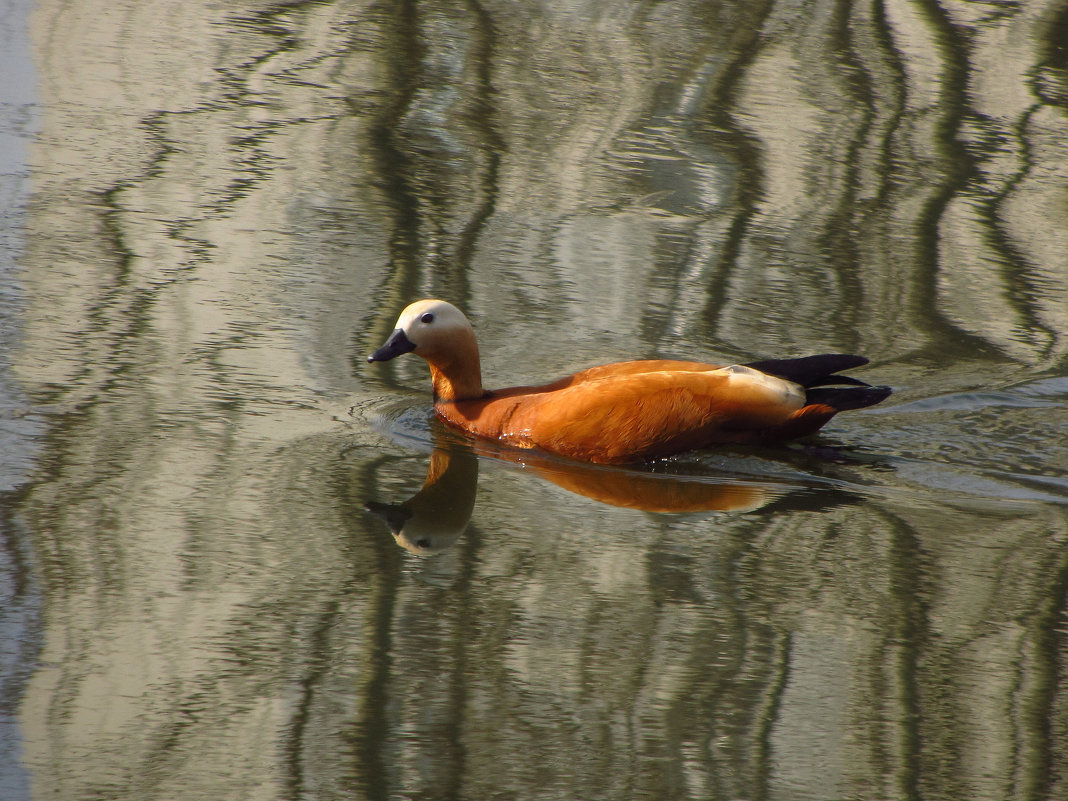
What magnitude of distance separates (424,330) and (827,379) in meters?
1.80

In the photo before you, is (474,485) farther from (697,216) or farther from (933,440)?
(697,216)

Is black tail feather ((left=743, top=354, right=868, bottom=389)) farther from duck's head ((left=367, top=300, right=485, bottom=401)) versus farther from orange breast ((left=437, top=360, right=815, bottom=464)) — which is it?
duck's head ((left=367, top=300, right=485, bottom=401))

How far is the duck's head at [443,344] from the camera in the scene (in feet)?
20.0

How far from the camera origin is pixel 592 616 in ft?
14.7

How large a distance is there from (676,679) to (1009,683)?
103 cm

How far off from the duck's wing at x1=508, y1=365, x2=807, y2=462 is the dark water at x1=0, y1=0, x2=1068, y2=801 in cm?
13

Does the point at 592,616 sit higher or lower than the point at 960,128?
higher

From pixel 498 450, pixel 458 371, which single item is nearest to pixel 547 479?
pixel 498 450

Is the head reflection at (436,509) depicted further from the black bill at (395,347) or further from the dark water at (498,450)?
the black bill at (395,347)

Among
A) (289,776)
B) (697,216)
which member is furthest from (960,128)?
(289,776)

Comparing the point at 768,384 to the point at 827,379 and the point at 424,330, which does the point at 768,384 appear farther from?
the point at 424,330

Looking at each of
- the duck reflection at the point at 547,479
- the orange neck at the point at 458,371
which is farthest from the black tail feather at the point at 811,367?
the orange neck at the point at 458,371

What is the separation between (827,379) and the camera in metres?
6.16

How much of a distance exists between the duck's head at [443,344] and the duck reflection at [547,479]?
0.32m
